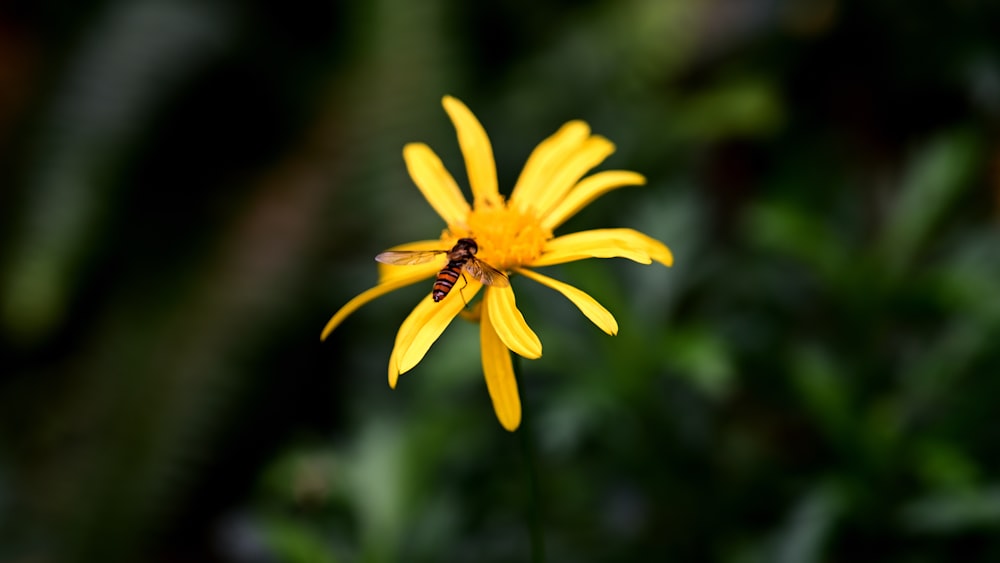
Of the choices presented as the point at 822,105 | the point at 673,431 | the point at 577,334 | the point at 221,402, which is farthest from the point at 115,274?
the point at 822,105

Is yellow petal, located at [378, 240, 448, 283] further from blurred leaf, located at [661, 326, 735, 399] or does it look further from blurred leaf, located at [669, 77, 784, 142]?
blurred leaf, located at [669, 77, 784, 142]

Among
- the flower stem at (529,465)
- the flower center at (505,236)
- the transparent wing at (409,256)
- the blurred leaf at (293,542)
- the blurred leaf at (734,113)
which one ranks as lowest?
the flower stem at (529,465)

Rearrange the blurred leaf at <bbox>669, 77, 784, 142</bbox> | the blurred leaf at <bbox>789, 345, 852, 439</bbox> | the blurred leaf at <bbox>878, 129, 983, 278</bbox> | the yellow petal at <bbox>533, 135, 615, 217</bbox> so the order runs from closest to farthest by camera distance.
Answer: the yellow petal at <bbox>533, 135, 615, 217</bbox>
the blurred leaf at <bbox>789, 345, 852, 439</bbox>
the blurred leaf at <bbox>878, 129, 983, 278</bbox>
the blurred leaf at <bbox>669, 77, 784, 142</bbox>

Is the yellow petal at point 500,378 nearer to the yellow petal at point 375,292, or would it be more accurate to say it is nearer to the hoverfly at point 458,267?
the hoverfly at point 458,267

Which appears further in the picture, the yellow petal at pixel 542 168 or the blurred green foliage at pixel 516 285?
the blurred green foliage at pixel 516 285

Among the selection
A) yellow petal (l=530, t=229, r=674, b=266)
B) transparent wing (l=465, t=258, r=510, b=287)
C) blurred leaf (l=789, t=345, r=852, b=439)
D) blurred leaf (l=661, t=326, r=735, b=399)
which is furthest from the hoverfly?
blurred leaf (l=789, t=345, r=852, b=439)

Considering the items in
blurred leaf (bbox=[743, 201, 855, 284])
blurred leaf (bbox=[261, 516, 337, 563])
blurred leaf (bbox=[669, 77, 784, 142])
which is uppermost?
blurred leaf (bbox=[669, 77, 784, 142])

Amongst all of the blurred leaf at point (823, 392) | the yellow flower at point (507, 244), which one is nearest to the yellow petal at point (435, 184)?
the yellow flower at point (507, 244)
